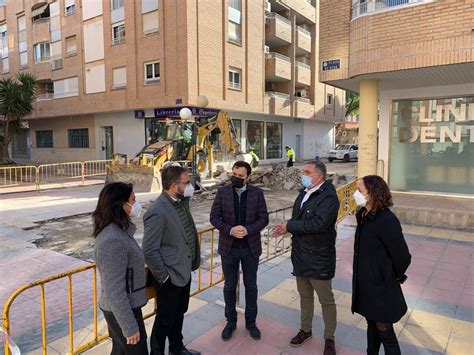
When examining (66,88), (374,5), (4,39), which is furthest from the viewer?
(4,39)

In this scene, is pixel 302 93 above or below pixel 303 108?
above

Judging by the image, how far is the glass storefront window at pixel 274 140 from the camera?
1172 inches

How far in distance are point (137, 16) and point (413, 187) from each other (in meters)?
18.1

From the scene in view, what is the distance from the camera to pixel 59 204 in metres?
12.0

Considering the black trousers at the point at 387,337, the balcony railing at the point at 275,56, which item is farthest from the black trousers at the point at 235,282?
the balcony railing at the point at 275,56

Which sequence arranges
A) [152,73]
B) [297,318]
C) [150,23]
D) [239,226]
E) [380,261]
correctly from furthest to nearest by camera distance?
[152,73], [150,23], [297,318], [239,226], [380,261]

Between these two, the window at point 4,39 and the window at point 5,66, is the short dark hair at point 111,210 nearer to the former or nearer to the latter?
the window at point 5,66

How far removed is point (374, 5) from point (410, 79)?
211 centimetres

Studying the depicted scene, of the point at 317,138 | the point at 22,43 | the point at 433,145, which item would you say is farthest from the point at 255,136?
the point at 22,43

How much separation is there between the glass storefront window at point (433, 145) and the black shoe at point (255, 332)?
29.0ft

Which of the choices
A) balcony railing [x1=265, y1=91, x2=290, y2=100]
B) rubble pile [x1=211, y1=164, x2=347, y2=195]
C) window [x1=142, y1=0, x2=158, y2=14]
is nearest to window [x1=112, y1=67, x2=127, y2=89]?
window [x1=142, y1=0, x2=158, y2=14]

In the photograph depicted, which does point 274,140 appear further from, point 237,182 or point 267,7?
point 237,182

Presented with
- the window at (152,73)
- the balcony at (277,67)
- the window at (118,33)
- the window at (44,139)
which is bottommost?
the window at (44,139)

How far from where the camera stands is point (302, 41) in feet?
99.9
